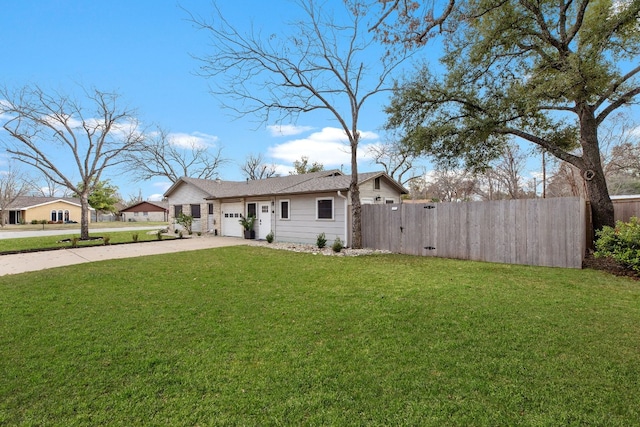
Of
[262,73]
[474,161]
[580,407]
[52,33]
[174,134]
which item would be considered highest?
[174,134]

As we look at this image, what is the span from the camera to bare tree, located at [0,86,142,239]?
14.5 meters

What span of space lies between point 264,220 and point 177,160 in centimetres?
2130

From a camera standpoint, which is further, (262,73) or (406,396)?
(262,73)

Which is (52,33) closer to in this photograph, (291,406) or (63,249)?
(63,249)

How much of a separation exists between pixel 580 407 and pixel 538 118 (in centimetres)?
1077

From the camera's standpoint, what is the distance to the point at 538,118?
1025 centimetres

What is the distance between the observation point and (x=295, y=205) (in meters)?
13.6

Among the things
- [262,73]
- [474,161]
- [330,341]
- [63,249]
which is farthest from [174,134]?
[330,341]

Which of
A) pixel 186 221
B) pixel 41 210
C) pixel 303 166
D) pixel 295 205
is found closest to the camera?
pixel 295 205

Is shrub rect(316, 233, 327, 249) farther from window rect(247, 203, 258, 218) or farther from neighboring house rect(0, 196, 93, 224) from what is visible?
neighboring house rect(0, 196, 93, 224)

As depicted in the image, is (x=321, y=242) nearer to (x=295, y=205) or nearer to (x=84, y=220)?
(x=295, y=205)

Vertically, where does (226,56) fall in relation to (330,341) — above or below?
above

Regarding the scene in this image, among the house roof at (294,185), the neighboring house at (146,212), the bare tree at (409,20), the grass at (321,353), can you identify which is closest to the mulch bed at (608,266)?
the grass at (321,353)

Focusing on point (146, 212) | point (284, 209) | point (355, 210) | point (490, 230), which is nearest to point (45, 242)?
point (284, 209)
